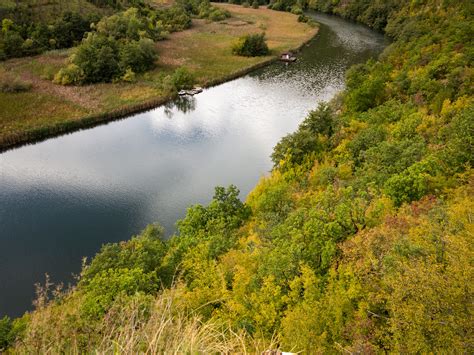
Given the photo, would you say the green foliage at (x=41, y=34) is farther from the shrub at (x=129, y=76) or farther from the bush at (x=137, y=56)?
the shrub at (x=129, y=76)

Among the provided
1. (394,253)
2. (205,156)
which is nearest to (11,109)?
(205,156)

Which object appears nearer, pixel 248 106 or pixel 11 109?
pixel 11 109

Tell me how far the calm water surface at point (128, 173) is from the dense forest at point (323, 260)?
7103 millimetres

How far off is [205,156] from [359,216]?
99.6 feet

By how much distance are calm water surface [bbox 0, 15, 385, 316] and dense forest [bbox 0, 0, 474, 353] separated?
7103 millimetres

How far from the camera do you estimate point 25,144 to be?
48844mm

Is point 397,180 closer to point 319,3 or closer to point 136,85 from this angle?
point 136,85

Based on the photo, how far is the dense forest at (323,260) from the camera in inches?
368

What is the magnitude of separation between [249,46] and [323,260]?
250ft

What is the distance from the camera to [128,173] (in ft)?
144

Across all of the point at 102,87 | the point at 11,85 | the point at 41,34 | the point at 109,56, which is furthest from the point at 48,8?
the point at 11,85

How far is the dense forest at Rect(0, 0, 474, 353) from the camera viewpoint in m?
9.36

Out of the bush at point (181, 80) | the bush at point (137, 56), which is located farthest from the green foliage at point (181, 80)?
the bush at point (137, 56)

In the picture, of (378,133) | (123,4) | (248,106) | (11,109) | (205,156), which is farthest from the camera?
(123,4)
